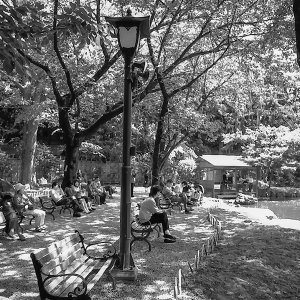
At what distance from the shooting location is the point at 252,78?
19.3 meters

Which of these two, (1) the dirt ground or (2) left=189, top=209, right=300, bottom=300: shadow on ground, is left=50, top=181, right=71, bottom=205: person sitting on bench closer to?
(1) the dirt ground

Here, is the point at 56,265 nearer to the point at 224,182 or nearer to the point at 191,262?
the point at 191,262

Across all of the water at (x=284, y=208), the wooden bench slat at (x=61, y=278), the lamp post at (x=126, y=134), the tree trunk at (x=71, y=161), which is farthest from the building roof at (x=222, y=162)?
the wooden bench slat at (x=61, y=278)

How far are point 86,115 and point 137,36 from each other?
1656cm

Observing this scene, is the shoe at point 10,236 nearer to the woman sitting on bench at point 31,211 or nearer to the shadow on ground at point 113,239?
the shadow on ground at point 113,239

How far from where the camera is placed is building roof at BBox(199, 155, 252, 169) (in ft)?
96.2

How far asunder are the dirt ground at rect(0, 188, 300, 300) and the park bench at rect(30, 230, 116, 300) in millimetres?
304

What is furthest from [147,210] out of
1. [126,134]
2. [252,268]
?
[126,134]

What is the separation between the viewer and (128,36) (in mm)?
6043

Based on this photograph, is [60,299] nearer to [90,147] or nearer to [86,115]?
[86,115]

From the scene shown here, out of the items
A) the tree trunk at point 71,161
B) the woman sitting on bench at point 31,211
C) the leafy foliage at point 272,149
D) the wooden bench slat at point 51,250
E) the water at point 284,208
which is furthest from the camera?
the leafy foliage at point 272,149

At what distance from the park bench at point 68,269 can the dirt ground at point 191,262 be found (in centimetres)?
30

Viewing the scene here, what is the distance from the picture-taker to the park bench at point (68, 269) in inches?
168

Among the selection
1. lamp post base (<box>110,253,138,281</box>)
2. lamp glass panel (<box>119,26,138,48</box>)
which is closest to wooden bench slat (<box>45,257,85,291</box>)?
lamp post base (<box>110,253,138,281</box>)
